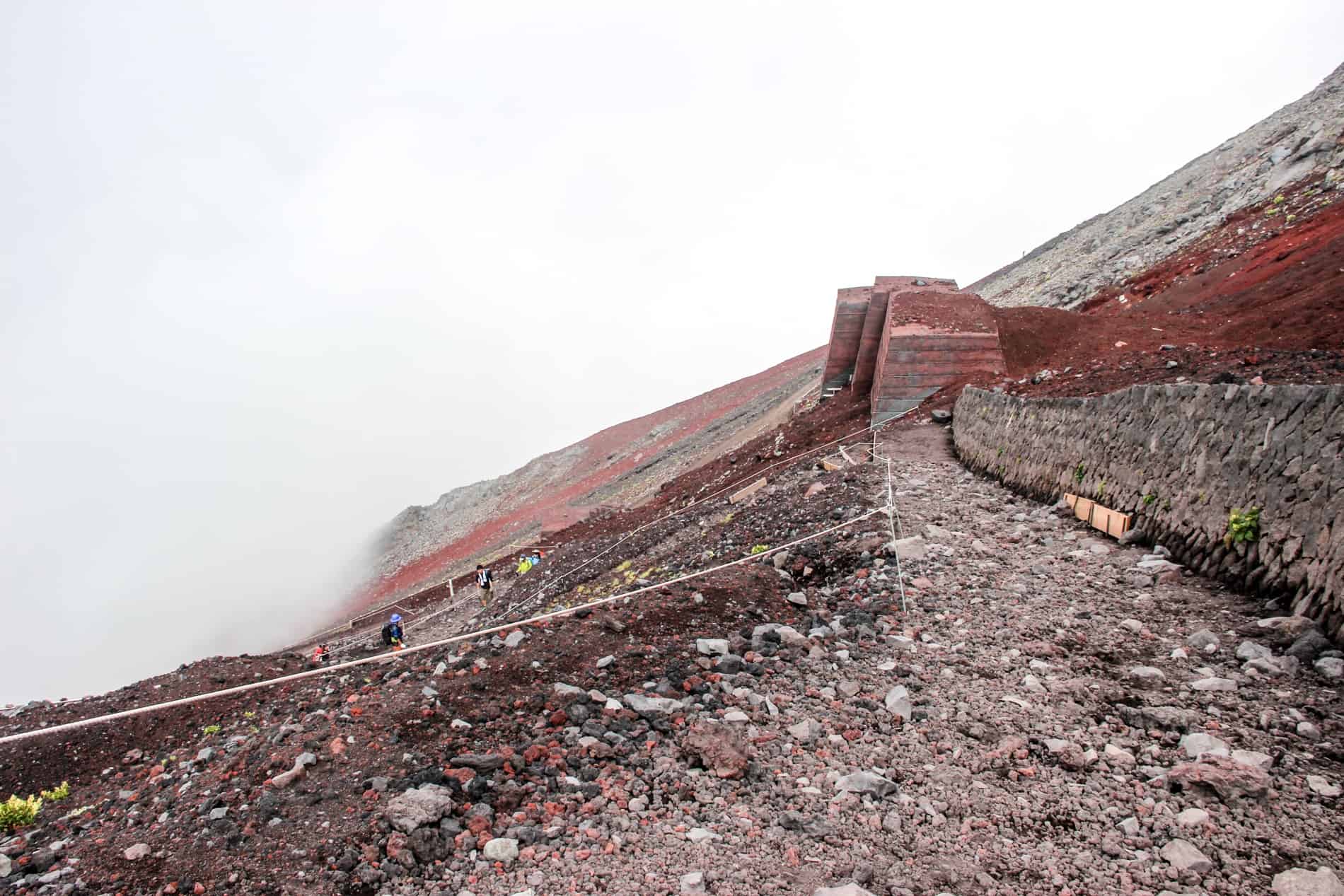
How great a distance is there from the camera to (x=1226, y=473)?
A: 15.5 ft

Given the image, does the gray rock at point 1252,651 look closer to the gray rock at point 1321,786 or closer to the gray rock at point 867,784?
the gray rock at point 1321,786

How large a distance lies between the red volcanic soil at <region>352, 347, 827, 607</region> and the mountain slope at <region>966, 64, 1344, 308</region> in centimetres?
1578

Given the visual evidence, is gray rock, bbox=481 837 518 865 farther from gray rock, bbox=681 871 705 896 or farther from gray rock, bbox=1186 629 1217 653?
gray rock, bbox=1186 629 1217 653

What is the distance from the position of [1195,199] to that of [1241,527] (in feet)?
105

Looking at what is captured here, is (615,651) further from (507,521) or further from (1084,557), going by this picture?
Result: (507,521)

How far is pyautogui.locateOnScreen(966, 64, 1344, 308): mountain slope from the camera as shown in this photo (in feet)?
73.3

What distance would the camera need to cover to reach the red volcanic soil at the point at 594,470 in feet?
104

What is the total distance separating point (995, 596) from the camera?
5027 millimetres

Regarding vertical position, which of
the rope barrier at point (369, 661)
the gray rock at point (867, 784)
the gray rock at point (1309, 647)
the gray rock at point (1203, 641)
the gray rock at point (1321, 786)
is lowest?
the gray rock at point (1309, 647)

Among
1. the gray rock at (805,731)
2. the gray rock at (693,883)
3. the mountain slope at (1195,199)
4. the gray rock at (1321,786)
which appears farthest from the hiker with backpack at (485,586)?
the mountain slope at (1195,199)

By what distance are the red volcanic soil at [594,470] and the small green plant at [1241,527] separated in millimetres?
21390

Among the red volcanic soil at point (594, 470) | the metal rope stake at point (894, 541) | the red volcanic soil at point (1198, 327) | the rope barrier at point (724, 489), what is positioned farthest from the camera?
the red volcanic soil at point (594, 470)

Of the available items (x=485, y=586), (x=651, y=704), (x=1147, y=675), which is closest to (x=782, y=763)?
(x=651, y=704)

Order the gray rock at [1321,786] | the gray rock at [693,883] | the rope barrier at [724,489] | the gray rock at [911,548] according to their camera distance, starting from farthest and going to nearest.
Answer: the rope barrier at [724,489]
the gray rock at [911,548]
the gray rock at [1321,786]
the gray rock at [693,883]
